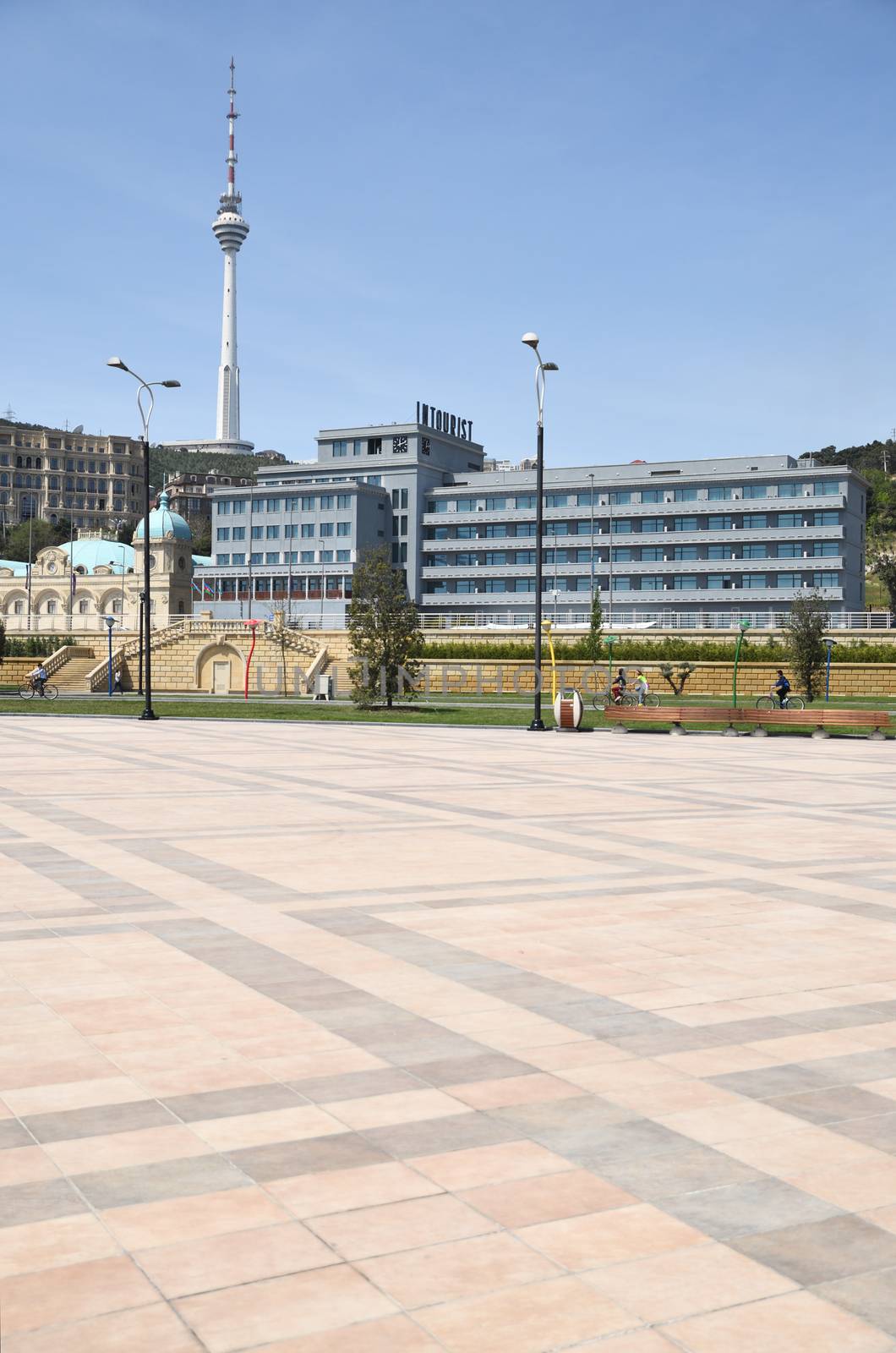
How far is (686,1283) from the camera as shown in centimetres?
392

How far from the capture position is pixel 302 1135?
5.08 m

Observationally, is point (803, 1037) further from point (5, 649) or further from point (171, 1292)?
point (5, 649)

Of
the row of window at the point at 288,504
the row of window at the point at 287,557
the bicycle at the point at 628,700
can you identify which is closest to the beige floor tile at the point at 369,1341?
the bicycle at the point at 628,700

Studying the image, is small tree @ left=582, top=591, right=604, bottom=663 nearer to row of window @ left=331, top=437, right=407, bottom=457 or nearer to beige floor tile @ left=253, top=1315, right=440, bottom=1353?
row of window @ left=331, top=437, right=407, bottom=457

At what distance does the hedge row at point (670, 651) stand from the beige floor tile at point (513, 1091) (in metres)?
58.6

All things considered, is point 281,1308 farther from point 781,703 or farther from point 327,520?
point 327,520

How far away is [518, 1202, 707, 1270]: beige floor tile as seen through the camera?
409 cm

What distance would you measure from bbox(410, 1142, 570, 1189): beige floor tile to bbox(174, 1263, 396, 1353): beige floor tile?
79cm

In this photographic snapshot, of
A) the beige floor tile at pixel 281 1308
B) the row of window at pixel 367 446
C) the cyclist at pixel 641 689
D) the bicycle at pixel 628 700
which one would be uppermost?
the row of window at pixel 367 446

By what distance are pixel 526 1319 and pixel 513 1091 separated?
1.94 m

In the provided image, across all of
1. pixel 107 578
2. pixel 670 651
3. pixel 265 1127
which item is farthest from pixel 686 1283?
pixel 107 578

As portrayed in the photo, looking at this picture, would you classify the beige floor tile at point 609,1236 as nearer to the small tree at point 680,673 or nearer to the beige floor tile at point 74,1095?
the beige floor tile at point 74,1095

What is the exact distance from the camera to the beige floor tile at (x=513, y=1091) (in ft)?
18.0

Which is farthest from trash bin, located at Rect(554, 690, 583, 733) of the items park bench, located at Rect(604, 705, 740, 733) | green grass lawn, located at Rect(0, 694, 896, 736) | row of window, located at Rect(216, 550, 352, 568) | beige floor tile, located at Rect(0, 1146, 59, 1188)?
row of window, located at Rect(216, 550, 352, 568)
